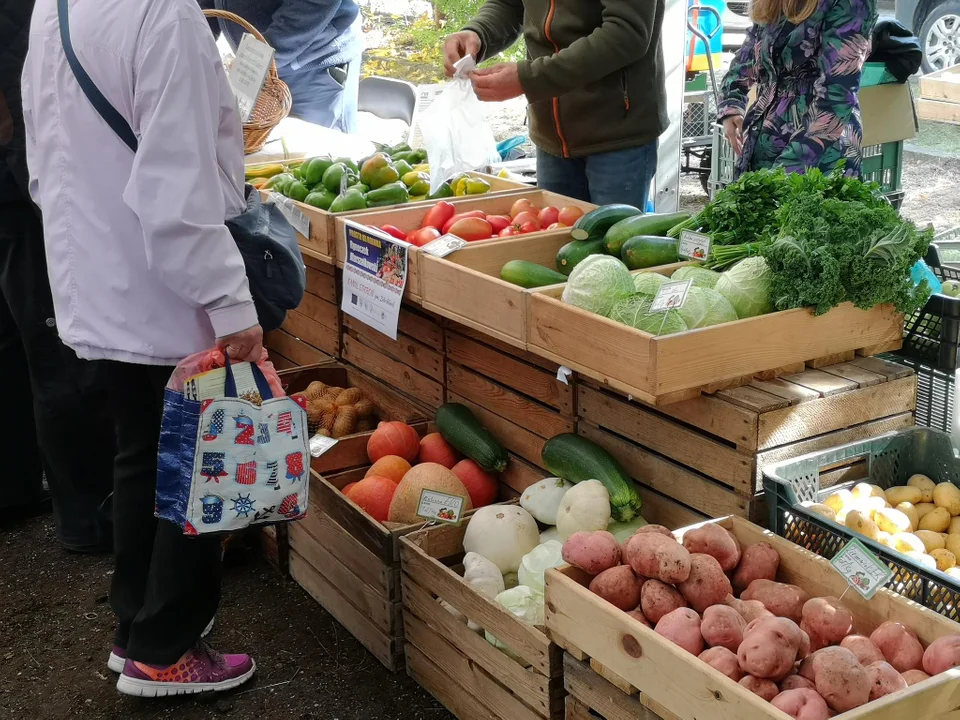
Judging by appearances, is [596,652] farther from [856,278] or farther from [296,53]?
[296,53]

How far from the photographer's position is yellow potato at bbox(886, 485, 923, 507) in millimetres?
2498

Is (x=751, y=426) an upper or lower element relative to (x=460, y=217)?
lower

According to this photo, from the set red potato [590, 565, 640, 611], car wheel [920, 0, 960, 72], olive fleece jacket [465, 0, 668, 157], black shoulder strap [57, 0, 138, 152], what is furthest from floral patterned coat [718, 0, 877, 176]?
car wheel [920, 0, 960, 72]

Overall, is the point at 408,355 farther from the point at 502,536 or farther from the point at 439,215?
the point at 502,536

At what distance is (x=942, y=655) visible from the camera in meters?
1.88

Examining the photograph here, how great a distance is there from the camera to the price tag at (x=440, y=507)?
2932mm

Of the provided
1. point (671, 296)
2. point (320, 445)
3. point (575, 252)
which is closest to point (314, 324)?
point (320, 445)

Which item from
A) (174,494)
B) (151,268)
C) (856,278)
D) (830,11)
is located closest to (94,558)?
(174,494)

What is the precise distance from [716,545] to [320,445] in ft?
5.33

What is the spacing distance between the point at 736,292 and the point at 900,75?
2555mm

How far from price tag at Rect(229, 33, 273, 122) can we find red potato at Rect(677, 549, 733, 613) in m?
3.14

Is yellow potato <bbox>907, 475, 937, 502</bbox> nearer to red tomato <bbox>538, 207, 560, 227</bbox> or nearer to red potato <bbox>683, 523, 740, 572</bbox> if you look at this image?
red potato <bbox>683, 523, 740, 572</bbox>

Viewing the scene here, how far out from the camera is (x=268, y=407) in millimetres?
2533

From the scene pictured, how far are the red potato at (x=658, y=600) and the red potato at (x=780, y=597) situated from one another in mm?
159
